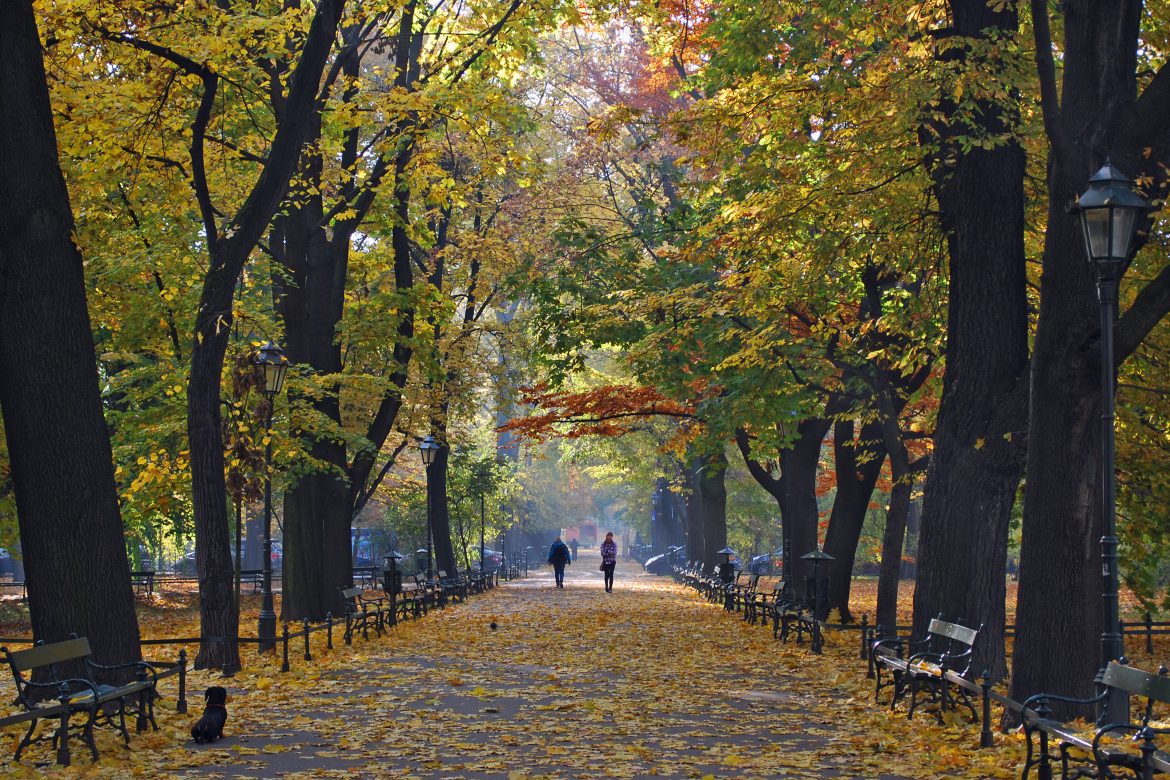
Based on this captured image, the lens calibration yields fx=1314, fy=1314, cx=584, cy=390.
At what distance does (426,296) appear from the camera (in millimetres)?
27219

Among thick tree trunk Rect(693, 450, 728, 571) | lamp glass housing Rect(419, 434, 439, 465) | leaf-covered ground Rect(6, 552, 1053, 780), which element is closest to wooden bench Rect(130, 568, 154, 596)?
lamp glass housing Rect(419, 434, 439, 465)

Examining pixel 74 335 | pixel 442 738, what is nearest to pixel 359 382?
pixel 74 335

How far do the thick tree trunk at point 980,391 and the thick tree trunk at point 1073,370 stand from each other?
5.24 ft

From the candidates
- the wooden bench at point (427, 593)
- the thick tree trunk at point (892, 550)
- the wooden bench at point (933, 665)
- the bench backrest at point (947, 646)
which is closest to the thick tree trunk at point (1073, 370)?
the wooden bench at point (933, 665)

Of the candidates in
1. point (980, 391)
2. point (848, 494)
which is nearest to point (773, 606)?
point (848, 494)

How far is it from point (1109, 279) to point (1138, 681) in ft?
11.1

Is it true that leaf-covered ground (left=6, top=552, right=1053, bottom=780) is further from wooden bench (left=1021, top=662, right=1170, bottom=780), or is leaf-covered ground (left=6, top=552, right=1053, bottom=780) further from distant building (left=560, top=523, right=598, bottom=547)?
distant building (left=560, top=523, right=598, bottom=547)

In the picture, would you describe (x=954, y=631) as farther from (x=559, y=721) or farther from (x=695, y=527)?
(x=695, y=527)

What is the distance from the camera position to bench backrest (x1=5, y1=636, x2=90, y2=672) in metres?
9.73

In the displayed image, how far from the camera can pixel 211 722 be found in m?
10.9

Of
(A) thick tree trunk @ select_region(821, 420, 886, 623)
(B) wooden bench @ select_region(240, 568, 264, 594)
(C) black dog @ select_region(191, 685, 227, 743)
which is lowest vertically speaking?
(B) wooden bench @ select_region(240, 568, 264, 594)

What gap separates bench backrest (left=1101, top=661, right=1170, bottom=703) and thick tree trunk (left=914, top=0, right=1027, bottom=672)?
15.4 ft

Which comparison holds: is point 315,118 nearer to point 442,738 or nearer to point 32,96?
point 32,96

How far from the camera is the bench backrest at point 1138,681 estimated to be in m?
7.60
